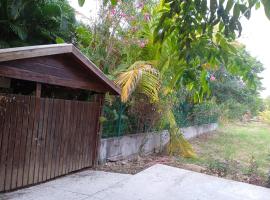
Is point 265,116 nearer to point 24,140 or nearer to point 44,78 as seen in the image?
point 44,78

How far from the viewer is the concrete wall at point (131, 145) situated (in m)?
9.07

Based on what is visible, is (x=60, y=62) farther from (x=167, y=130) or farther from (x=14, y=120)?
(x=167, y=130)

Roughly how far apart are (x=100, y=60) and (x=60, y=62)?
315cm

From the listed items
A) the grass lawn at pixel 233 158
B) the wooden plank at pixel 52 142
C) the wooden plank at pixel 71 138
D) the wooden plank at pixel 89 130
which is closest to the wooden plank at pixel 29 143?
the wooden plank at pixel 52 142

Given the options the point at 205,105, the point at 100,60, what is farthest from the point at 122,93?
the point at 205,105

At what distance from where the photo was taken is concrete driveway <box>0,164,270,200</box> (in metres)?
6.16

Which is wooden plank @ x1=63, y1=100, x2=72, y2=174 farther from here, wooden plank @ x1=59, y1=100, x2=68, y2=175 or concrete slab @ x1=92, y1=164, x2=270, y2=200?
concrete slab @ x1=92, y1=164, x2=270, y2=200

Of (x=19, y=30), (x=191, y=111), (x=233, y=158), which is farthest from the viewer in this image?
(x=191, y=111)

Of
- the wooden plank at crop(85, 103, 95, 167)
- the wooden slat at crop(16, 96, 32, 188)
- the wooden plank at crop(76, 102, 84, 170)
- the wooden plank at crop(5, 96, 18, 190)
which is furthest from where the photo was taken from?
the wooden plank at crop(85, 103, 95, 167)

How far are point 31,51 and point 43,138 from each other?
6.06ft

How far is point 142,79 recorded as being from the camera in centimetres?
945

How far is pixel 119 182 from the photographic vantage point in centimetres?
738

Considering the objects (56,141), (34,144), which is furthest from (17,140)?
(56,141)

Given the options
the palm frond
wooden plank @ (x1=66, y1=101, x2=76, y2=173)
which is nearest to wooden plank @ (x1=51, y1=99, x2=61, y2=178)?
wooden plank @ (x1=66, y1=101, x2=76, y2=173)
